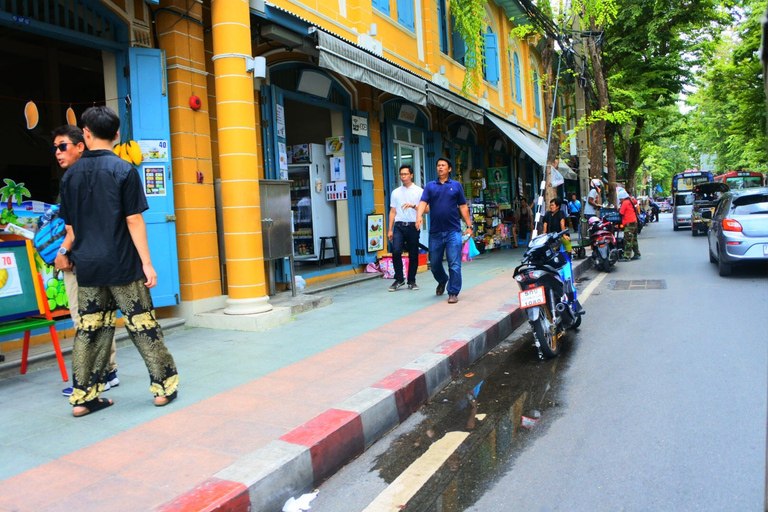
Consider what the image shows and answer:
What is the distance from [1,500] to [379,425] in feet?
6.66

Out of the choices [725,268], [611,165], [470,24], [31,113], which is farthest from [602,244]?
[611,165]

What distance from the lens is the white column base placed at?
253 inches

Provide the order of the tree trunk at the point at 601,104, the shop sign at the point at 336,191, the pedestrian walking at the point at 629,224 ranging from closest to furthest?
the shop sign at the point at 336,191
the pedestrian walking at the point at 629,224
the tree trunk at the point at 601,104

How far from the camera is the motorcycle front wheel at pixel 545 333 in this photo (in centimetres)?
519

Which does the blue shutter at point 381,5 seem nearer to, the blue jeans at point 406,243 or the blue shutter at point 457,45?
the blue shutter at point 457,45

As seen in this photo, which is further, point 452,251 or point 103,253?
point 452,251

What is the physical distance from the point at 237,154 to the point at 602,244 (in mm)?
7855

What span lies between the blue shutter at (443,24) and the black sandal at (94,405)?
1220cm

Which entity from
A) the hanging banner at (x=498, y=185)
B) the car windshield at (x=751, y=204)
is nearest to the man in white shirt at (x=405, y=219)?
the car windshield at (x=751, y=204)

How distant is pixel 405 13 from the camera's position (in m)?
12.4

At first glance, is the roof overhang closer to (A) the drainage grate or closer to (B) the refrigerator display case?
(B) the refrigerator display case

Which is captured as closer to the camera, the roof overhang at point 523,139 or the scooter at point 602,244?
the scooter at point 602,244

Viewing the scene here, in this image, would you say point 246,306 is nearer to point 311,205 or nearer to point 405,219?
point 405,219

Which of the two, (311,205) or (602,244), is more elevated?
(311,205)
